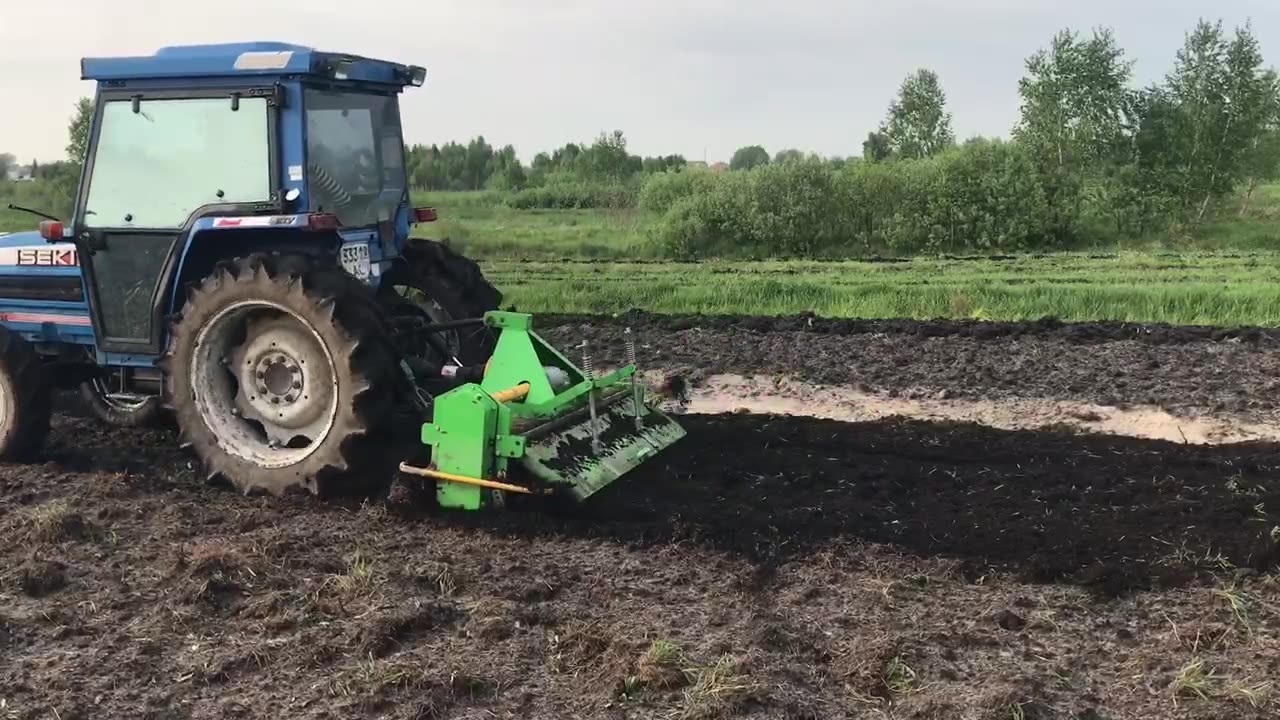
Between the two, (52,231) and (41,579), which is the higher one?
(52,231)

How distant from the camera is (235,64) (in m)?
5.84

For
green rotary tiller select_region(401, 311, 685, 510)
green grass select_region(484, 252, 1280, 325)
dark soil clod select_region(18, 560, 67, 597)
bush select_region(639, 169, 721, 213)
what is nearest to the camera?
dark soil clod select_region(18, 560, 67, 597)

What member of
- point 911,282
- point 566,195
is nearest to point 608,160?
point 566,195

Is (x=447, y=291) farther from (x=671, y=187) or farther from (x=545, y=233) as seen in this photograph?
(x=671, y=187)

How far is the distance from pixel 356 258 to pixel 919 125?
122 ft

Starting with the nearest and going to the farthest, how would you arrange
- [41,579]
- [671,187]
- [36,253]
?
1. [41,579]
2. [36,253]
3. [671,187]

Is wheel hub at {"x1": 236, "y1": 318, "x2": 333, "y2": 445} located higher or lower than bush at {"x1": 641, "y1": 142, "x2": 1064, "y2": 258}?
lower

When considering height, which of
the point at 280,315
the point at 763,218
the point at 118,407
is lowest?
the point at 118,407

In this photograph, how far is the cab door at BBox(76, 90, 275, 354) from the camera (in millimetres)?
5922

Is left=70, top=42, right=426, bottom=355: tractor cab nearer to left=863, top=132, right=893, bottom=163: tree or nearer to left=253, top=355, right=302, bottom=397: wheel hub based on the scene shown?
left=253, top=355, right=302, bottom=397: wheel hub

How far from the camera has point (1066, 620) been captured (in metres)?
4.17

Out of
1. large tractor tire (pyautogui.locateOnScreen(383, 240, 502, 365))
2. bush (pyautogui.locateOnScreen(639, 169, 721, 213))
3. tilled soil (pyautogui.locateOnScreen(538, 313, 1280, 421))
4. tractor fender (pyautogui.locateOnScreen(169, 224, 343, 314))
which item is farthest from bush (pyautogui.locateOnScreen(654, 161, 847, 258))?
tractor fender (pyautogui.locateOnScreen(169, 224, 343, 314))

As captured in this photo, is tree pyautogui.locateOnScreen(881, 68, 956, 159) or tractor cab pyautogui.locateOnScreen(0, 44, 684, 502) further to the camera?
tree pyautogui.locateOnScreen(881, 68, 956, 159)

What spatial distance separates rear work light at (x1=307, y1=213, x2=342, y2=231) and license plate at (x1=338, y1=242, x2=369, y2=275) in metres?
0.45
